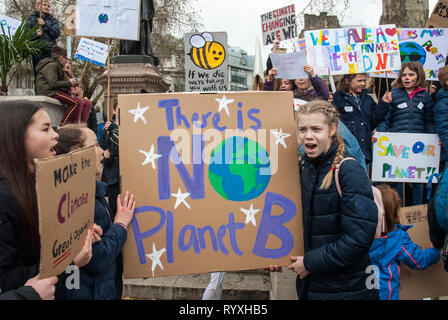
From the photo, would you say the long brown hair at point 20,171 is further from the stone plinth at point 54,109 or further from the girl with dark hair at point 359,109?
the stone plinth at point 54,109

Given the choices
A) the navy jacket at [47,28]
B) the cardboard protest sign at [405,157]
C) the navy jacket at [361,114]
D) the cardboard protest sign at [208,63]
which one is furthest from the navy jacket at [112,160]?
the navy jacket at [47,28]

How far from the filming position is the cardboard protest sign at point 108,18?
3551 millimetres

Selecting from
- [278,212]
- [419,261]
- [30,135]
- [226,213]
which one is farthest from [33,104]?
[419,261]

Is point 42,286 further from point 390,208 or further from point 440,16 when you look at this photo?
point 440,16

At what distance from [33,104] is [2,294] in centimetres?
72

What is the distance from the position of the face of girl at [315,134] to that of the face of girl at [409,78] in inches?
Result: 101

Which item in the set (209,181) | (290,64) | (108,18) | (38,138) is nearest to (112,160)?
(108,18)

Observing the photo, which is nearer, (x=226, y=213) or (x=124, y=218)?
(x=124, y=218)

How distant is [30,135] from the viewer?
135 cm

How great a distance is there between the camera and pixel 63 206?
4.00ft

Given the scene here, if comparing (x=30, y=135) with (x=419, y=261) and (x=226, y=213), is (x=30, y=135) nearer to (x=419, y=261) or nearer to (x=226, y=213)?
(x=226, y=213)

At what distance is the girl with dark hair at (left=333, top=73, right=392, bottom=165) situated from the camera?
145 inches

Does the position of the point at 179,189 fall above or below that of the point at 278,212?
above

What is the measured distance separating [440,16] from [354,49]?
1879mm
